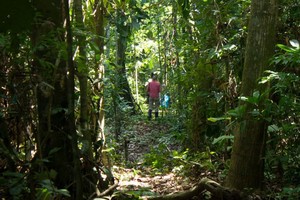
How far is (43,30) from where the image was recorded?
2924 mm

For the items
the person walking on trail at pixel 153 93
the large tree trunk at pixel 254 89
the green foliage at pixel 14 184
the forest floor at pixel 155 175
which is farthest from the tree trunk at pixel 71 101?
the person walking on trail at pixel 153 93

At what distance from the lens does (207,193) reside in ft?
13.0

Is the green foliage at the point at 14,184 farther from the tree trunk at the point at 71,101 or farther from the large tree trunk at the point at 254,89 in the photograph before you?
the large tree trunk at the point at 254,89

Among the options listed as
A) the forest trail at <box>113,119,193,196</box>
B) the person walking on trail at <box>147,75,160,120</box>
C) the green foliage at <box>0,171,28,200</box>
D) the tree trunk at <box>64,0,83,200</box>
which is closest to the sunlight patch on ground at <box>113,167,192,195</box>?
the forest trail at <box>113,119,193,196</box>

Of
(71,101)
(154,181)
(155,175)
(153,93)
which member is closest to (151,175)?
(155,175)

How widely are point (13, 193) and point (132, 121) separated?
888cm

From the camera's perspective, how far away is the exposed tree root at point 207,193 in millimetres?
3676

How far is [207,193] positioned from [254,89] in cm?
112

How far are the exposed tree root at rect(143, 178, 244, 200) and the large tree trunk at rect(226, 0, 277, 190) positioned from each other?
160 mm

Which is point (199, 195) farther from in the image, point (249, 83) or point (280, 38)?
point (280, 38)

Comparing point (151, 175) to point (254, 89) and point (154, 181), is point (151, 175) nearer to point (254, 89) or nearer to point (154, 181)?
point (154, 181)

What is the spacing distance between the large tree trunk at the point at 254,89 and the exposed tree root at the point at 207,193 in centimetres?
16

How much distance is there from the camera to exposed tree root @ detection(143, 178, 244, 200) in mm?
3676

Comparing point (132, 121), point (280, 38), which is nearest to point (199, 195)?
point (280, 38)
